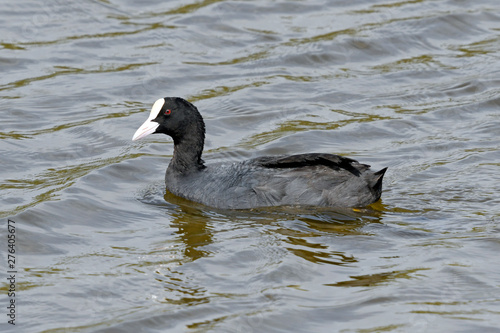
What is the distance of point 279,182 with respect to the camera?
7188mm

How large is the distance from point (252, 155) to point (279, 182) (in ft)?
4.65

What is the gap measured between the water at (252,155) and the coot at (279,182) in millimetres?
110

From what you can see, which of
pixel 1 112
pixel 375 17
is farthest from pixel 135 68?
pixel 375 17

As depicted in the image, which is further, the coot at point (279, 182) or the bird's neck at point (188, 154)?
the bird's neck at point (188, 154)

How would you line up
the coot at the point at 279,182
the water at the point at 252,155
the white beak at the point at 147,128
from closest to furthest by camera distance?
the water at the point at 252,155 < the coot at the point at 279,182 < the white beak at the point at 147,128

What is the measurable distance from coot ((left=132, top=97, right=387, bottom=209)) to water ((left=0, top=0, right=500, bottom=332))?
0.11 metres

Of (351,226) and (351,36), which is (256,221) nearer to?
(351,226)

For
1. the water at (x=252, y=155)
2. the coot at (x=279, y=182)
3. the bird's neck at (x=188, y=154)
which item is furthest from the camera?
the bird's neck at (x=188, y=154)

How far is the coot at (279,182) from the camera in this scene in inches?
278

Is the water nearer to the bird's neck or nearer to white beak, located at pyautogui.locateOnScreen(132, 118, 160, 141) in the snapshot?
the bird's neck

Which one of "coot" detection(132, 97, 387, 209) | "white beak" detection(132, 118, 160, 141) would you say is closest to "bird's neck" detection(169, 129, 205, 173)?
"coot" detection(132, 97, 387, 209)

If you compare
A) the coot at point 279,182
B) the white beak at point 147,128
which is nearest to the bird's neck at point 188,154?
the coot at point 279,182

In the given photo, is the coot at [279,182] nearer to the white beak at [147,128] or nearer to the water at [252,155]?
the white beak at [147,128]

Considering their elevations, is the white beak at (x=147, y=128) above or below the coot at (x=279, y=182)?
above
